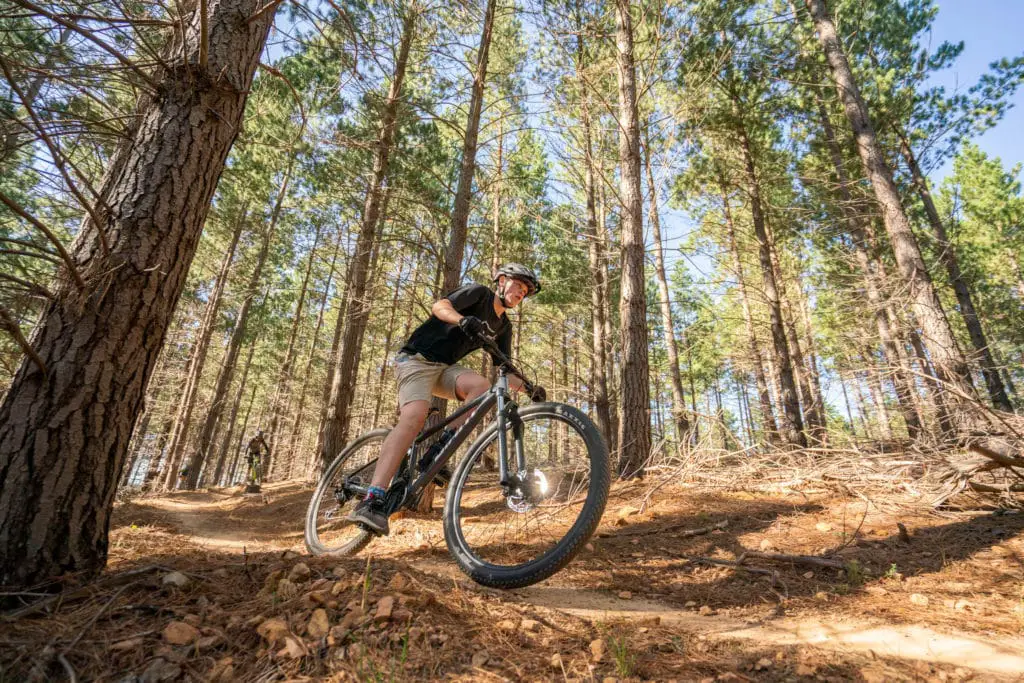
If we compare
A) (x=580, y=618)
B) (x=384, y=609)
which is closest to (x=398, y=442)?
(x=384, y=609)

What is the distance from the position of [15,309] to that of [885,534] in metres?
5.88

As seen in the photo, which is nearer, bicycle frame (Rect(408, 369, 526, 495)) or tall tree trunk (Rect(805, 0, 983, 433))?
bicycle frame (Rect(408, 369, 526, 495))

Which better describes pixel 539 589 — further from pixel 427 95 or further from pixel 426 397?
pixel 427 95

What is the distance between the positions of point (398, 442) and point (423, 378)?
1.56ft

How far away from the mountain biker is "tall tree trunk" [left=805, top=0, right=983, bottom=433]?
19.6 ft

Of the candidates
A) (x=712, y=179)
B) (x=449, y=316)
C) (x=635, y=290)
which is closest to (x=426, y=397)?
(x=449, y=316)

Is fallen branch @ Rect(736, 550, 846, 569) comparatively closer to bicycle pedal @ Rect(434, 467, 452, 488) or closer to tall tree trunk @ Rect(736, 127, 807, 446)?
bicycle pedal @ Rect(434, 467, 452, 488)

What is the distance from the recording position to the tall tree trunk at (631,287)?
6.30 meters

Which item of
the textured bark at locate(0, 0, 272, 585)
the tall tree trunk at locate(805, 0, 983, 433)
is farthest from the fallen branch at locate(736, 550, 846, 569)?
the tall tree trunk at locate(805, 0, 983, 433)

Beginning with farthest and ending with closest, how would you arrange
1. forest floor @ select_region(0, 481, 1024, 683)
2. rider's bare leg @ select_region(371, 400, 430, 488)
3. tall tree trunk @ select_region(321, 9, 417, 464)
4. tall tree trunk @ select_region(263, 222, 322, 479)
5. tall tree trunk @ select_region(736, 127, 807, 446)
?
tall tree trunk @ select_region(263, 222, 322, 479) → tall tree trunk @ select_region(736, 127, 807, 446) → tall tree trunk @ select_region(321, 9, 417, 464) → rider's bare leg @ select_region(371, 400, 430, 488) → forest floor @ select_region(0, 481, 1024, 683)

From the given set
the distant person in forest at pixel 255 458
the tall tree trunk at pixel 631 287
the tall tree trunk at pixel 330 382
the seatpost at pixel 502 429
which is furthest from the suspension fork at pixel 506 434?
the distant person in forest at pixel 255 458

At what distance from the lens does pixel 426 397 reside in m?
3.31

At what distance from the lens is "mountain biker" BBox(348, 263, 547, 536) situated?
3.17 meters

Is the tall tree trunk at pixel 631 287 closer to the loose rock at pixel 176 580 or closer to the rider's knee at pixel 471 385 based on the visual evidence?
the rider's knee at pixel 471 385
